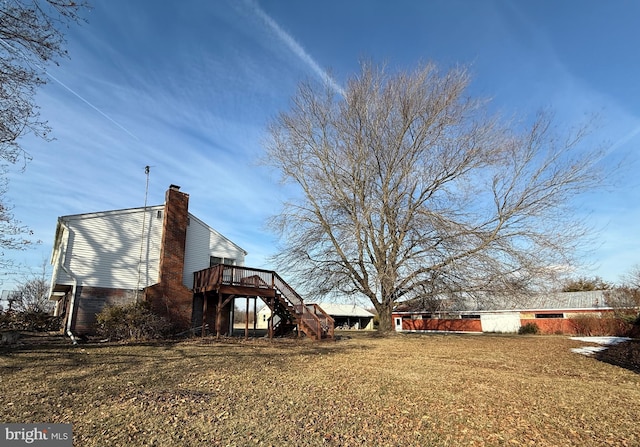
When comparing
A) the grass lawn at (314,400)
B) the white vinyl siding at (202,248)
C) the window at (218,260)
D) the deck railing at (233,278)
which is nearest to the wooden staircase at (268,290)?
the deck railing at (233,278)

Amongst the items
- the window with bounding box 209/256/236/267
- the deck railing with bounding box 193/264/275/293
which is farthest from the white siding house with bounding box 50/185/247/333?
the deck railing with bounding box 193/264/275/293

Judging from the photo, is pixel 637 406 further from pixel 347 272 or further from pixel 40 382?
pixel 347 272

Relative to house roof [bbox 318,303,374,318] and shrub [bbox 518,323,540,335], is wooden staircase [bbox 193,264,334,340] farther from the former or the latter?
house roof [bbox 318,303,374,318]

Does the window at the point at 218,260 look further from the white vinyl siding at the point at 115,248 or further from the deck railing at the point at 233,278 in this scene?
the white vinyl siding at the point at 115,248

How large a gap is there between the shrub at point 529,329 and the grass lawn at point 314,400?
83.0ft

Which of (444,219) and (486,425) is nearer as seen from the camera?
(486,425)

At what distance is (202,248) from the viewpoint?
18.7m

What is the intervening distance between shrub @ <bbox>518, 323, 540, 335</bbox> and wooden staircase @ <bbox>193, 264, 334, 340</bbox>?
23.7m

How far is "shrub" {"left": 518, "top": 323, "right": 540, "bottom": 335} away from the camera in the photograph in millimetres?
32219

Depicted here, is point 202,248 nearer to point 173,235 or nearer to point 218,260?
point 218,260

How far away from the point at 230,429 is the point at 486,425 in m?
3.35

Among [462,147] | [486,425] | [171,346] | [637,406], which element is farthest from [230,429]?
[462,147]

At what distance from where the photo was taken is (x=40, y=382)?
6.78 metres

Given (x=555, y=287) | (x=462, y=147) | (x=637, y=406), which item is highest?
(x=462, y=147)
